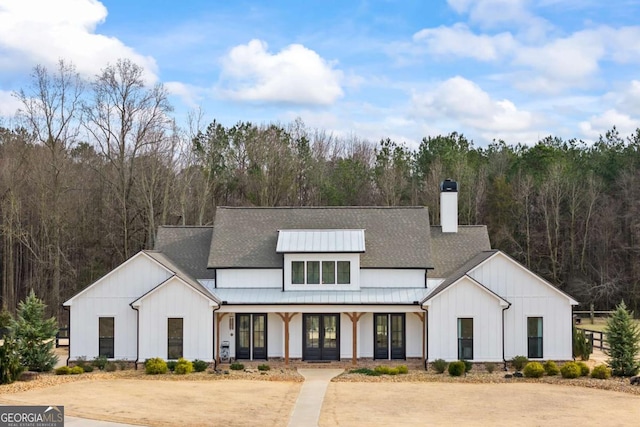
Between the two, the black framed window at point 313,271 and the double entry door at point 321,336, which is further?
the black framed window at point 313,271

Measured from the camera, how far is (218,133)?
5753 centimetres

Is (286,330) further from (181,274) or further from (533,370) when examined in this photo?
(533,370)

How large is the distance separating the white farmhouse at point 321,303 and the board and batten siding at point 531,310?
0.12 ft

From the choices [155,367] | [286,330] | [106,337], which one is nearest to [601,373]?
[286,330]

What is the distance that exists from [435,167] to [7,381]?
38.6 meters

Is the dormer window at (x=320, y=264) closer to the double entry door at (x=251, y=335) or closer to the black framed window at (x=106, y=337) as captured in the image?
the double entry door at (x=251, y=335)

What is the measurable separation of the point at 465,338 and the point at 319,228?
8.06 m

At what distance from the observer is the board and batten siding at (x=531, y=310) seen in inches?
1095

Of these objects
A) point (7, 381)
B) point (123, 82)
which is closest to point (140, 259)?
point (7, 381)

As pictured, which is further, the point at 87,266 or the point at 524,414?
the point at 87,266

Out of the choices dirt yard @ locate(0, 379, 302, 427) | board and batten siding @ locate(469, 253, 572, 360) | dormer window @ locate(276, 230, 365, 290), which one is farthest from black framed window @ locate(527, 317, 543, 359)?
dirt yard @ locate(0, 379, 302, 427)

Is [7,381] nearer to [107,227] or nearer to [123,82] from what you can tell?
[123,82]

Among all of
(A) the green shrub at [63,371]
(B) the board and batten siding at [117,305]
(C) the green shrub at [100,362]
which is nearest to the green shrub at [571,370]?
(B) the board and batten siding at [117,305]

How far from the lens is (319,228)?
104 feet
